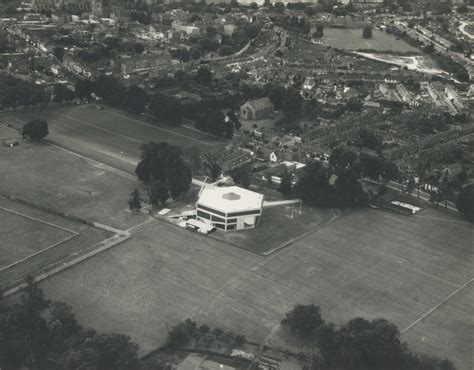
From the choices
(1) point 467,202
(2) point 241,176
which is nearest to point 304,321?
(1) point 467,202

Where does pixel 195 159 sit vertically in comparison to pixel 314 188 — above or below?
below

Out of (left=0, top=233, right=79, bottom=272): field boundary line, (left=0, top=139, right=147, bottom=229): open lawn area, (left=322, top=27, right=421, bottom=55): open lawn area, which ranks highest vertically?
(left=322, top=27, right=421, bottom=55): open lawn area

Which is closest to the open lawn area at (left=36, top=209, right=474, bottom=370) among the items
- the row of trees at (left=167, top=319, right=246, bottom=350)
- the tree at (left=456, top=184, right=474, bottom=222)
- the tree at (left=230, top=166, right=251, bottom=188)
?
the row of trees at (left=167, top=319, right=246, bottom=350)

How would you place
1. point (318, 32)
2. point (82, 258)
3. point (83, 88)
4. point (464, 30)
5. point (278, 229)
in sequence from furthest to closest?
point (464, 30)
point (318, 32)
point (83, 88)
point (278, 229)
point (82, 258)

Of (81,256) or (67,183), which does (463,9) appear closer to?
(67,183)

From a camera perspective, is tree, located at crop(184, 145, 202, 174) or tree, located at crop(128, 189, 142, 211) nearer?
tree, located at crop(128, 189, 142, 211)

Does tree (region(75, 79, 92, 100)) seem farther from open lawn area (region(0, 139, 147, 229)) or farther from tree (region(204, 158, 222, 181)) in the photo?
tree (region(204, 158, 222, 181))

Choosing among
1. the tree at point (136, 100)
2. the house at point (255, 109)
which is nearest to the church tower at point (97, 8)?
the tree at point (136, 100)
